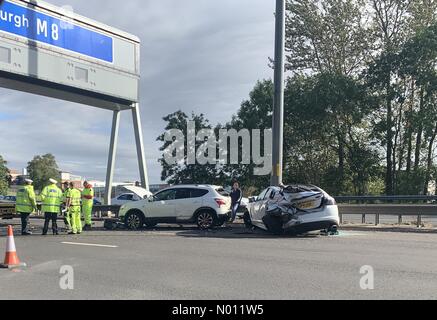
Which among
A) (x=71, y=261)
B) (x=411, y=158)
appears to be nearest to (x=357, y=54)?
(x=411, y=158)

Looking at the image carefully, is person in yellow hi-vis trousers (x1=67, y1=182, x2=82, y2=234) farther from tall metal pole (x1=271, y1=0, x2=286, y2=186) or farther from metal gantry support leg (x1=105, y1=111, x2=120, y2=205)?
metal gantry support leg (x1=105, y1=111, x2=120, y2=205)

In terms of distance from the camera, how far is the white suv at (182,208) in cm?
1686

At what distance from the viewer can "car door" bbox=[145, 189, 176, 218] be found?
1712 cm

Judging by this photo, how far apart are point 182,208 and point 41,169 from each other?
290ft

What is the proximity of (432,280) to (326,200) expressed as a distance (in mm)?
6247

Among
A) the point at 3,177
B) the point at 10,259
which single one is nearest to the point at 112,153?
the point at 10,259

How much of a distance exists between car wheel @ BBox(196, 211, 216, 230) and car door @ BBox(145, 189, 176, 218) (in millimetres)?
906

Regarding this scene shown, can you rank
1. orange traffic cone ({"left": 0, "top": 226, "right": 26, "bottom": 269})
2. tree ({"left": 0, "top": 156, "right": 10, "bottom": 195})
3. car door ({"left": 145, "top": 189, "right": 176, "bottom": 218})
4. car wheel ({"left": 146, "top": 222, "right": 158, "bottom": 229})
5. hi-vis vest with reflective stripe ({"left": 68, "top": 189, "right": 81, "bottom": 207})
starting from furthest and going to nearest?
tree ({"left": 0, "top": 156, "right": 10, "bottom": 195}) < car wheel ({"left": 146, "top": 222, "right": 158, "bottom": 229}) < car door ({"left": 145, "top": 189, "right": 176, "bottom": 218}) < hi-vis vest with reflective stripe ({"left": 68, "top": 189, "right": 81, "bottom": 207}) < orange traffic cone ({"left": 0, "top": 226, "right": 26, "bottom": 269})

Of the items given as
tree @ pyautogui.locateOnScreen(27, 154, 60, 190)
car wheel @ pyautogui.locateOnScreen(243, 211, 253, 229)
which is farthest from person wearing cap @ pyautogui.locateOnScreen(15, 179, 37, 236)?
tree @ pyautogui.locateOnScreen(27, 154, 60, 190)

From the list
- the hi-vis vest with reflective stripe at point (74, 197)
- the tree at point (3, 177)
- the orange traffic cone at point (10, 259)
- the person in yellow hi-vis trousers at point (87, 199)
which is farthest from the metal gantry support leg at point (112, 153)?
the tree at point (3, 177)

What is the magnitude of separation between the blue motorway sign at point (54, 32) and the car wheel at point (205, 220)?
10.1 metres

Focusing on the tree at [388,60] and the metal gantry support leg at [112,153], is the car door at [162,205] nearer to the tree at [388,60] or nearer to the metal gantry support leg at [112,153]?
the metal gantry support leg at [112,153]
